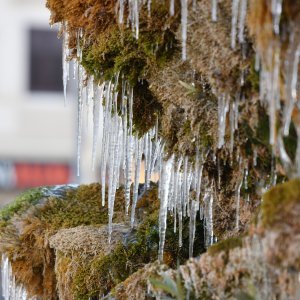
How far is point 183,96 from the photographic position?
3707 millimetres

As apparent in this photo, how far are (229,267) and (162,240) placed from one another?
51.0 inches

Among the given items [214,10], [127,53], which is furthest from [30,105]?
[214,10]

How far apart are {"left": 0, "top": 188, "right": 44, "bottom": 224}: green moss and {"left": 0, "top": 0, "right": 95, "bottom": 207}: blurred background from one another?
517 inches

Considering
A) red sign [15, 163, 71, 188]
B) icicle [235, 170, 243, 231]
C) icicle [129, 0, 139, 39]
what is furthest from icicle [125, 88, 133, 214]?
red sign [15, 163, 71, 188]

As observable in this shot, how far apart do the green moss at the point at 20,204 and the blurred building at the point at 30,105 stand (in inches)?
532

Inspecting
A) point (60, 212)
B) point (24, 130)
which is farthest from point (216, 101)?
point (24, 130)

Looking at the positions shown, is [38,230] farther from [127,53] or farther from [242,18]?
[242,18]

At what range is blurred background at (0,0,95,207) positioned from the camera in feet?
61.4

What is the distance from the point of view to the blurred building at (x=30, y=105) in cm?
1872

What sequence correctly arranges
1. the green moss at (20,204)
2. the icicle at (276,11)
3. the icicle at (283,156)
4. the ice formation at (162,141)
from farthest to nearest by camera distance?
the green moss at (20,204), the icicle at (283,156), the ice formation at (162,141), the icicle at (276,11)

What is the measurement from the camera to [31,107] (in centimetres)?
1897

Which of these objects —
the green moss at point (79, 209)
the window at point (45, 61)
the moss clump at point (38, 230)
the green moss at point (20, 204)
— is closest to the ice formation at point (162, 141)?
the green moss at point (79, 209)

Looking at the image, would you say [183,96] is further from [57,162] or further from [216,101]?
[57,162]

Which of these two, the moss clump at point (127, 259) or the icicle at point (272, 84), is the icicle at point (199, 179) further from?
the icicle at point (272, 84)
